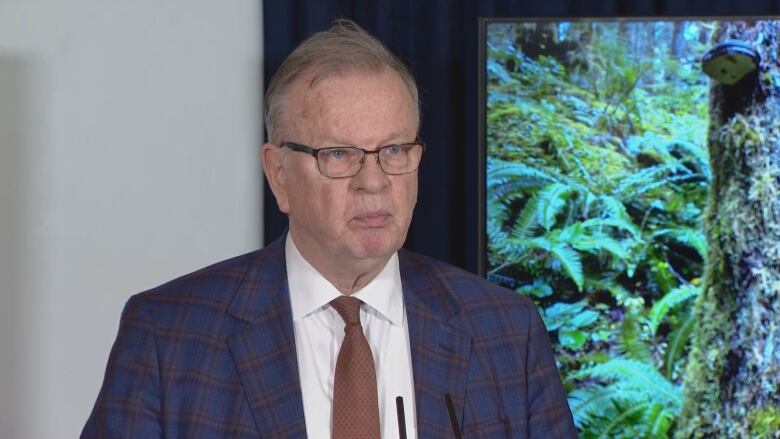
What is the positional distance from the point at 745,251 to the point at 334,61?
1.53 meters

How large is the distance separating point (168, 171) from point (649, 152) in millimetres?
1231

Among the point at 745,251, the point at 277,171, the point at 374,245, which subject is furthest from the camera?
the point at 745,251

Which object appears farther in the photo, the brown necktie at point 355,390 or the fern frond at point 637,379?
the fern frond at point 637,379

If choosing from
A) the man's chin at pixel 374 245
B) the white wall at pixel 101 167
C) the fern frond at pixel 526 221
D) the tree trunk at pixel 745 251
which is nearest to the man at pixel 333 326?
the man's chin at pixel 374 245

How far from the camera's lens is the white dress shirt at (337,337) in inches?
63.1

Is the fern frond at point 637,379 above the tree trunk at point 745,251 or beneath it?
beneath

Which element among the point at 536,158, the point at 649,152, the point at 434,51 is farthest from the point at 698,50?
the point at 434,51

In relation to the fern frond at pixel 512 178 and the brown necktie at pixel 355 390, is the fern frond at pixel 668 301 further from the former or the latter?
the brown necktie at pixel 355 390

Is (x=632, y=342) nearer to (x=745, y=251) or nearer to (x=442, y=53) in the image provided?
(x=745, y=251)

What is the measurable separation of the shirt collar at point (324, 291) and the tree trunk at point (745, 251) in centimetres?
134

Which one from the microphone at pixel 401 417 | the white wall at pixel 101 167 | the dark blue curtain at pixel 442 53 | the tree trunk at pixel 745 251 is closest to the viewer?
the microphone at pixel 401 417

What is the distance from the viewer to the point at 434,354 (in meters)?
1.64

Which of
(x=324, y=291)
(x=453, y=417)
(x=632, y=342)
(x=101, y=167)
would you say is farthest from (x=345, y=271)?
(x=101, y=167)

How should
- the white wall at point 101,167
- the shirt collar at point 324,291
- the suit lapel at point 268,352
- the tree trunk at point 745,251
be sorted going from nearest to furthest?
the suit lapel at point 268,352
the shirt collar at point 324,291
the tree trunk at point 745,251
the white wall at point 101,167
